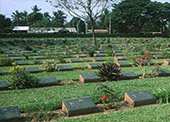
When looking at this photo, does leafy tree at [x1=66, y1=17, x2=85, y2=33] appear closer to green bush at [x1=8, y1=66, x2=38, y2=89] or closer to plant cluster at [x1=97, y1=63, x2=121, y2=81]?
plant cluster at [x1=97, y1=63, x2=121, y2=81]

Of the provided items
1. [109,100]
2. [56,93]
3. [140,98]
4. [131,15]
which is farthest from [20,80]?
[131,15]

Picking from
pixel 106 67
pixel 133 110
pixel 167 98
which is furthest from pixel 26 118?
pixel 106 67

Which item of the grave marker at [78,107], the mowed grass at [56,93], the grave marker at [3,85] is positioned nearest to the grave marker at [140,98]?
the mowed grass at [56,93]

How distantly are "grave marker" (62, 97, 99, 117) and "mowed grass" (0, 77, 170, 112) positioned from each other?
0.32 m

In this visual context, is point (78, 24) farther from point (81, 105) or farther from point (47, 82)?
point (81, 105)

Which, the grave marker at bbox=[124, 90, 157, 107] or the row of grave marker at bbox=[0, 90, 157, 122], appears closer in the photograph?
the row of grave marker at bbox=[0, 90, 157, 122]

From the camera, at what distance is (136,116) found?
4223 millimetres

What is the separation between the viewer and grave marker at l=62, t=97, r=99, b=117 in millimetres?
4383

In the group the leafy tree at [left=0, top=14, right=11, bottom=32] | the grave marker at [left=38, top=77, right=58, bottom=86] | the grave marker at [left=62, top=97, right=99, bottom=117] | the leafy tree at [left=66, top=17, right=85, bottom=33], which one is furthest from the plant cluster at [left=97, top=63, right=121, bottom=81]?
the leafy tree at [left=66, top=17, right=85, bottom=33]

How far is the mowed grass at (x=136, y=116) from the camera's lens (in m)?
4.06

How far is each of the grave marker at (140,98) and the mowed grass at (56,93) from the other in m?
0.22

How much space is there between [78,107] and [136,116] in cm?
106

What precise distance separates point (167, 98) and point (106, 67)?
2475mm

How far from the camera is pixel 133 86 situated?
251 inches
